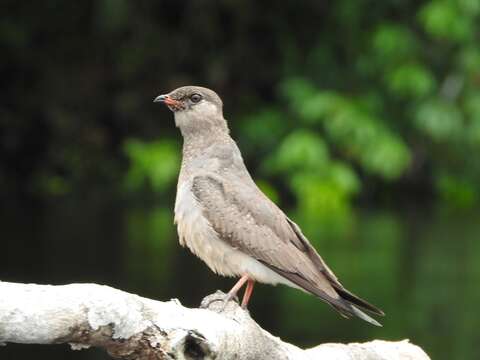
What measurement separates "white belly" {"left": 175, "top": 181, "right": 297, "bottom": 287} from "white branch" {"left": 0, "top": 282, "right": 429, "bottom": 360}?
39.5 inches

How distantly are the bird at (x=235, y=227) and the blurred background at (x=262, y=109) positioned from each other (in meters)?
11.7

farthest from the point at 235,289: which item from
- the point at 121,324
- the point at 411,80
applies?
the point at 411,80

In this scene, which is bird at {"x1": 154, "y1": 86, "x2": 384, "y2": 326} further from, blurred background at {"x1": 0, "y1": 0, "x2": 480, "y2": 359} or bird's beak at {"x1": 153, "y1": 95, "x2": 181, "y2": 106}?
blurred background at {"x1": 0, "y1": 0, "x2": 480, "y2": 359}

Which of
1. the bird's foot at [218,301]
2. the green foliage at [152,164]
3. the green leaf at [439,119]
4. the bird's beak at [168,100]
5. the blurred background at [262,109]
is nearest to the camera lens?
the bird's foot at [218,301]

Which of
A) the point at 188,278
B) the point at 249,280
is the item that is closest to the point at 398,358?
the point at 249,280

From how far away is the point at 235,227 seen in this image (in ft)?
18.4

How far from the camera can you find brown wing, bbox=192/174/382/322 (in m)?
5.41

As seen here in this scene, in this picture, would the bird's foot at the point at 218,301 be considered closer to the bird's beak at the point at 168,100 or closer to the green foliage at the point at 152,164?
the bird's beak at the point at 168,100

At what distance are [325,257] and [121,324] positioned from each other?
38.5 feet

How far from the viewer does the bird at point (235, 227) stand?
17.8 feet

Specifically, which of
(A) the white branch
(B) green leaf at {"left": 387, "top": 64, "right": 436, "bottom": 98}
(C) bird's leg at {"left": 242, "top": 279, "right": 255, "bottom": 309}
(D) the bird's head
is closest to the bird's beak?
(D) the bird's head

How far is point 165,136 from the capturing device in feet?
73.6

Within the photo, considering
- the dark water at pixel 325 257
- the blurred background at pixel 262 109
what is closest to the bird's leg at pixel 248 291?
the dark water at pixel 325 257

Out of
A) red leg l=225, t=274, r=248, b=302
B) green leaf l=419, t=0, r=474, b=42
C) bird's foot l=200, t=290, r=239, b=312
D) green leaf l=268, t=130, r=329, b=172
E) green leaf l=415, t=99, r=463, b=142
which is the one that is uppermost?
green leaf l=419, t=0, r=474, b=42
